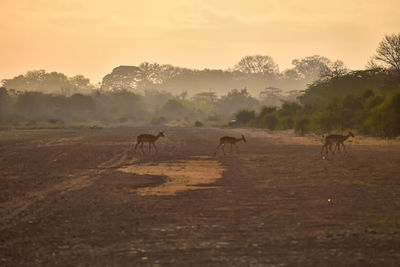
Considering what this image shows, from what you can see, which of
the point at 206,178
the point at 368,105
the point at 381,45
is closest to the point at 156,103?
the point at 381,45

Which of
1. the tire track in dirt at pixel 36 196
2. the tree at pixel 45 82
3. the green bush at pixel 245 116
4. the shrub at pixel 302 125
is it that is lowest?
the tire track in dirt at pixel 36 196

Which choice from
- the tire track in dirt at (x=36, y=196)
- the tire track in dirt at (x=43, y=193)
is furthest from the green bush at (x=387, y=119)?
the tire track in dirt at (x=36, y=196)

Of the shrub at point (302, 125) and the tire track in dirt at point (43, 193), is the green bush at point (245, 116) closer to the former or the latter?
the shrub at point (302, 125)

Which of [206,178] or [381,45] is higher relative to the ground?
[381,45]

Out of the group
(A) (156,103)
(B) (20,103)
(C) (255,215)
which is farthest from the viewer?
(A) (156,103)

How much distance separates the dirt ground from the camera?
6.96 meters

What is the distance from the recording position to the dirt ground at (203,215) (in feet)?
22.8

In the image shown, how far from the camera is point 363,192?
11867 millimetres

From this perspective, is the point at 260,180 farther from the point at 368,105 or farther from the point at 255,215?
the point at 368,105

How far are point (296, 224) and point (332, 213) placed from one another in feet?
3.92

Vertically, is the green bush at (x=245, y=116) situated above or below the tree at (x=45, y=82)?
below

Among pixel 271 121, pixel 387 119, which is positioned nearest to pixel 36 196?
pixel 387 119

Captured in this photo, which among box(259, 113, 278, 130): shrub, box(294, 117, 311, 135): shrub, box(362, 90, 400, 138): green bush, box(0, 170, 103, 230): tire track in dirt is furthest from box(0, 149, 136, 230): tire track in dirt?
box(259, 113, 278, 130): shrub

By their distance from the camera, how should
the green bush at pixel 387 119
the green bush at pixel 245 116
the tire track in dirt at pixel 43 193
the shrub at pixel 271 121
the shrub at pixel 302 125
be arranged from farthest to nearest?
the green bush at pixel 245 116
the shrub at pixel 271 121
the shrub at pixel 302 125
the green bush at pixel 387 119
the tire track in dirt at pixel 43 193
